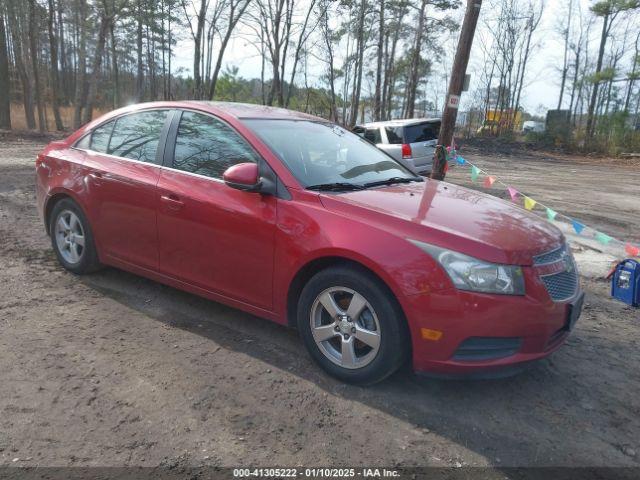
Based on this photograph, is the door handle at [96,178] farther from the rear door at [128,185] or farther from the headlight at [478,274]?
the headlight at [478,274]

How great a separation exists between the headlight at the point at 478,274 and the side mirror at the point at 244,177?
124cm

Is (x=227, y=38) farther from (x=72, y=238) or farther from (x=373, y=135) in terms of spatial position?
(x=72, y=238)

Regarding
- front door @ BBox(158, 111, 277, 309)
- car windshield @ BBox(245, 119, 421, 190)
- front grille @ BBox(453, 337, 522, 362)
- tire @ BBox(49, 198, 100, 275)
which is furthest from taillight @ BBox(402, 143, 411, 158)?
front grille @ BBox(453, 337, 522, 362)

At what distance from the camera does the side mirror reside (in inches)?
132

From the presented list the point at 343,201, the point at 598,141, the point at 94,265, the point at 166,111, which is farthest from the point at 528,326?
the point at 598,141

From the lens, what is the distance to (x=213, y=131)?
154 inches

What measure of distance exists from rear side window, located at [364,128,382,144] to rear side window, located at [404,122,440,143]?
788 millimetres

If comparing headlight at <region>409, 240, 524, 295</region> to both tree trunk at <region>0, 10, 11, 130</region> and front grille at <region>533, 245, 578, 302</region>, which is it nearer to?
front grille at <region>533, 245, 578, 302</region>

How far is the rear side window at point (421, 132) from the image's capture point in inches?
476

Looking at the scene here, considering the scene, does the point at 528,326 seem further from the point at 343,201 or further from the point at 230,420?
the point at 230,420

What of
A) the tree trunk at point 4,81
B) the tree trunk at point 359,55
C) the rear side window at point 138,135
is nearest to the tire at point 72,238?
the rear side window at point 138,135

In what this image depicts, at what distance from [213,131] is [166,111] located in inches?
24.4

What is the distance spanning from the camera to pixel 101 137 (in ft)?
15.3

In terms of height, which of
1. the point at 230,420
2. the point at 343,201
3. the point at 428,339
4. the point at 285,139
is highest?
the point at 285,139
